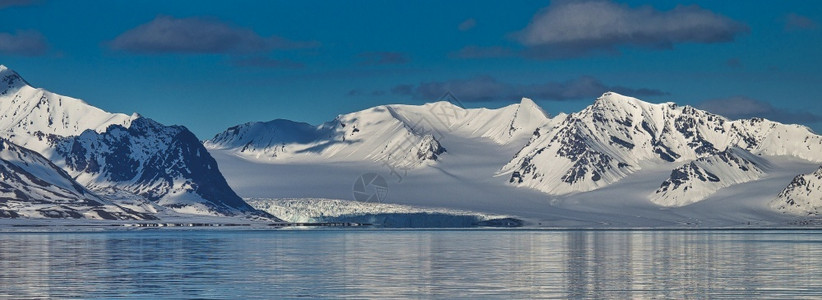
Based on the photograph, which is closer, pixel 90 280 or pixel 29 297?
pixel 29 297

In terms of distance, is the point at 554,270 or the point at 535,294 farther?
the point at 554,270

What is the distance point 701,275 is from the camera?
10444 cm

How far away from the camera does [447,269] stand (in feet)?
372

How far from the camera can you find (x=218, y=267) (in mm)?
116312

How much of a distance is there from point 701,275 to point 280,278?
35557 mm

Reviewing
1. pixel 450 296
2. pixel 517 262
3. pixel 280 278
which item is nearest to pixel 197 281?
pixel 280 278

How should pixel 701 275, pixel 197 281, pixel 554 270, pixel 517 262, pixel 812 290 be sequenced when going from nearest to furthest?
pixel 812 290, pixel 197 281, pixel 701 275, pixel 554 270, pixel 517 262

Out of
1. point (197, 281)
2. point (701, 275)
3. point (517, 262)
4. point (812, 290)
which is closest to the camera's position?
point (812, 290)

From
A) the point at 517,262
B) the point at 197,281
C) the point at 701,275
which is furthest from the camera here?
the point at 517,262

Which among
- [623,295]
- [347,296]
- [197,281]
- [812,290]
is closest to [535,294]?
[623,295]

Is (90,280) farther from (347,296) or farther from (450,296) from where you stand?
(450,296)

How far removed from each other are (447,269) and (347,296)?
3159cm

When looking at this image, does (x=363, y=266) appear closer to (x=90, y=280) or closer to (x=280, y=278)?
(x=280, y=278)

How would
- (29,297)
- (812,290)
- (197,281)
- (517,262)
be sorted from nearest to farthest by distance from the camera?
(29,297), (812,290), (197,281), (517,262)
